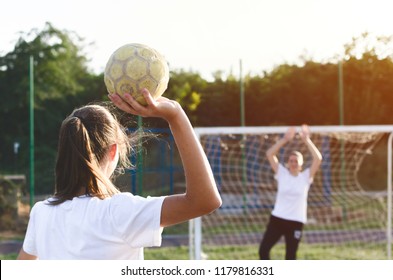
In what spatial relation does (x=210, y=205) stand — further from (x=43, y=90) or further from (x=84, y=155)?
(x=43, y=90)

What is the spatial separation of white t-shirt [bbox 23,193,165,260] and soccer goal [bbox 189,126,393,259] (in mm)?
7330

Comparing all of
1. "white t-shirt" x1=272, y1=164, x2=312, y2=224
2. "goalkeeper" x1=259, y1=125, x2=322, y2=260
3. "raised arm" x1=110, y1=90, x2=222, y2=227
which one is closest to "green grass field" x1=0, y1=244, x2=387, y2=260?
"goalkeeper" x1=259, y1=125, x2=322, y2=260

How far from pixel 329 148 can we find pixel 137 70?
10.4 m

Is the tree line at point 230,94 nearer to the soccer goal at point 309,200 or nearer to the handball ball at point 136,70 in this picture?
the soccer goal at point 309,200

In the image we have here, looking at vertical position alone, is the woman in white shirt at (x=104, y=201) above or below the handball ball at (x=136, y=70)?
below

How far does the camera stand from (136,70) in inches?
80.7

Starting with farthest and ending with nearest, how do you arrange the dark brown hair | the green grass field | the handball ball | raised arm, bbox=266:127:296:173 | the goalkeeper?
the green grass field, raised arm, bbox=266:127:296:173, the goalkeeper, the handball ball, the dark brown hair

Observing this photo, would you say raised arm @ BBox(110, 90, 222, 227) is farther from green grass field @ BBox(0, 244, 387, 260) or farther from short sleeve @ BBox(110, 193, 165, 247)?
green grass field @ BBox(0, 244, 387, 260)

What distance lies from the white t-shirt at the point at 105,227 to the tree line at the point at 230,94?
32.1 feet

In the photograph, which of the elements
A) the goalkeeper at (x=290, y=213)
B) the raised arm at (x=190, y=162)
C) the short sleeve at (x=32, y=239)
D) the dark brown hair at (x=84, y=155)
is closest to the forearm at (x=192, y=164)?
the raised arm at (x=190, y=162)

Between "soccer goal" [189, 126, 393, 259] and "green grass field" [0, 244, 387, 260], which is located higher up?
"soccer goal" [189, 126, 393, 259]

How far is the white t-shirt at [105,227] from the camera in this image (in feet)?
5.87

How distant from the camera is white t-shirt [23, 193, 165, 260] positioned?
1790 millimetres

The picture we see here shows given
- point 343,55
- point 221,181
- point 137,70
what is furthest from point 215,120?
point 137,70
